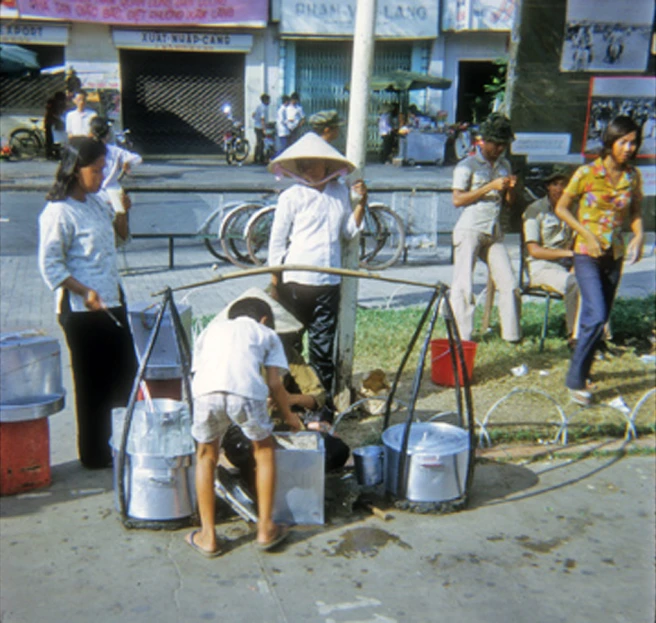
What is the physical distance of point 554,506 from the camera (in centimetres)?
443

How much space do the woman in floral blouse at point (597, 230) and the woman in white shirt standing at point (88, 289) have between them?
110 inches

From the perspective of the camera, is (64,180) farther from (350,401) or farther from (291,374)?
(350,401)

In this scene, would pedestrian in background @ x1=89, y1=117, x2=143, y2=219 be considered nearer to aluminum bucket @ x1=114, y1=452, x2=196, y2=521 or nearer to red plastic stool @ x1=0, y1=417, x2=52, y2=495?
red plastic stool @ x1=0, y1=417, x2=52, y2=495

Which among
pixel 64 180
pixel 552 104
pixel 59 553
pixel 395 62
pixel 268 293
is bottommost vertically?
pixel 59 553

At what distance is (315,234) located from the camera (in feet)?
16.8

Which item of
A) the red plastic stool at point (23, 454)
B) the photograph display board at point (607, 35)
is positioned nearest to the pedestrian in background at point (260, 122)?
the photograph display board at point (607, 35)

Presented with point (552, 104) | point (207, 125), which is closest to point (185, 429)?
point (552, 104)

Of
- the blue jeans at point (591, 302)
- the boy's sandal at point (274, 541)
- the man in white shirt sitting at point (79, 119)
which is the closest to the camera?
the boy's sandal at point (274, 541)

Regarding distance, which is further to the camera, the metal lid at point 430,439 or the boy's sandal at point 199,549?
the metal lid at point 430,439

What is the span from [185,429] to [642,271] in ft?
24.6

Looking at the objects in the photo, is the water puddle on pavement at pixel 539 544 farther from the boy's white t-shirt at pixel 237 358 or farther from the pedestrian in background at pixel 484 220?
the pedestrian in background at pixel 484 220

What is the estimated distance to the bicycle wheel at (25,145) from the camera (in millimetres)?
21578

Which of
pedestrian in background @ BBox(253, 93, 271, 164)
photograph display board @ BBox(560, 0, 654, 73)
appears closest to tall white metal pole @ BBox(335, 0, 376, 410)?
photograph display board @ BBox(560, 0, 654, 73)

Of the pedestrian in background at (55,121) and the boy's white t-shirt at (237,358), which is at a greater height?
the pedestrian in background at (55,121)
